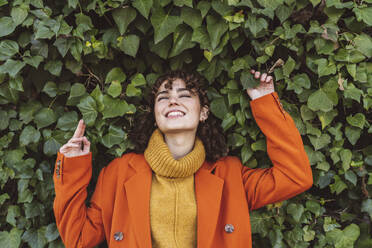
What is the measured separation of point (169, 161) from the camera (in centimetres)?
160

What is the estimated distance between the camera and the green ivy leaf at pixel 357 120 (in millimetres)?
1655

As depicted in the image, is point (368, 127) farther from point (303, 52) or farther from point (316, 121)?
point (303, 52)

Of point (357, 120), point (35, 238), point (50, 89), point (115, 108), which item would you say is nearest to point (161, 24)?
point (115, 108)

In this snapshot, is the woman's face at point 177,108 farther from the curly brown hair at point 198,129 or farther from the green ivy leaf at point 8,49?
the green ivy leaf at point 8,49

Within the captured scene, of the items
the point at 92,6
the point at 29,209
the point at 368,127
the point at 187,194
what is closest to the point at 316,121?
the point at 368,127

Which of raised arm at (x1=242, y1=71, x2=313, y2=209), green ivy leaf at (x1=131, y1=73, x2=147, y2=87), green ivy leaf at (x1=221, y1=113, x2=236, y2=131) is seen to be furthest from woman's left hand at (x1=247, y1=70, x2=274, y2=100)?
green ivy leaf at (x1=131, y1=73, x2=147, y2=87)

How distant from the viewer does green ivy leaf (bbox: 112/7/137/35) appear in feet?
5.19

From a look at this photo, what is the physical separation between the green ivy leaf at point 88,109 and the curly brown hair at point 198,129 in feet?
0.93

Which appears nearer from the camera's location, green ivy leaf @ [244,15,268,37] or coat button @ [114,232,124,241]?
green ivy leaf @ [244,15,268,37]

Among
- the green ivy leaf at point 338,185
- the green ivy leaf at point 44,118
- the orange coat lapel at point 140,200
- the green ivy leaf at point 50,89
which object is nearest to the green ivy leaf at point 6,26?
the green ivy leaf at point 50,89

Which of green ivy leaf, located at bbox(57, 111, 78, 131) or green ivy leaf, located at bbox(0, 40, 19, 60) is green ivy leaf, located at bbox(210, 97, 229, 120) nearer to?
green ivy leaf, located at bbox(57, 111, 78, 131)

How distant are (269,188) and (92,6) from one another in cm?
137

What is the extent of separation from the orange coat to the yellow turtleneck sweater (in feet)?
0.16

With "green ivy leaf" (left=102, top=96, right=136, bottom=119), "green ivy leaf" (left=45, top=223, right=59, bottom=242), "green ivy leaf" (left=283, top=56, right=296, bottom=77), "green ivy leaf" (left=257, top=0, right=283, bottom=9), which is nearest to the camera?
"green ivy leaf" (left=257, top=0, right=283, bottom=9)
